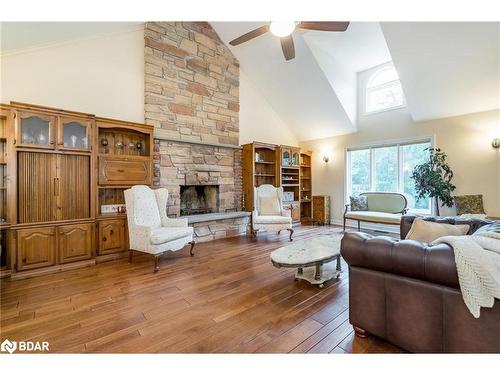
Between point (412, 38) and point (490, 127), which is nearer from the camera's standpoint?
point (412, 38)

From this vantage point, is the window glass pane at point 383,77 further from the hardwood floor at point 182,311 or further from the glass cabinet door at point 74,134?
the glass cabinet door at point 74,134

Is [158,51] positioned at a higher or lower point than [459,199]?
higher

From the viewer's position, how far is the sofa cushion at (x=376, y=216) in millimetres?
4750

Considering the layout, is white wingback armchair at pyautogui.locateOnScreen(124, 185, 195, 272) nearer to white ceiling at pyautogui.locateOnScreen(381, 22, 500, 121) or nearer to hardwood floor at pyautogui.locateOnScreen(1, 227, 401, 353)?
hardwood floor at pyautogui.locateOnScreen(1, 227, 401, 353)

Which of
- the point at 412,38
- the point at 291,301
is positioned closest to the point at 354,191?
the point at 412,38

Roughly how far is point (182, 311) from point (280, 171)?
443 cm

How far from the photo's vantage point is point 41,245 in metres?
2.97

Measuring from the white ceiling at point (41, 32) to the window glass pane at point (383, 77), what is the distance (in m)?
5.48

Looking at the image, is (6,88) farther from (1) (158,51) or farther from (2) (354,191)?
(2) (354,191)

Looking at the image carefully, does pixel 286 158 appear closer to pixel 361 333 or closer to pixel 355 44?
pixel 355 44

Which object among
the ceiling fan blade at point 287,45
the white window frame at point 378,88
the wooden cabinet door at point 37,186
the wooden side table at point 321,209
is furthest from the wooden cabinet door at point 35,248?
the white window frame at point 378,88

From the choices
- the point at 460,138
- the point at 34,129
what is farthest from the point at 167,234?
the point at 460,138

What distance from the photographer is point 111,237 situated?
3529mm

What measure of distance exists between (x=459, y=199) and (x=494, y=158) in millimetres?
897
